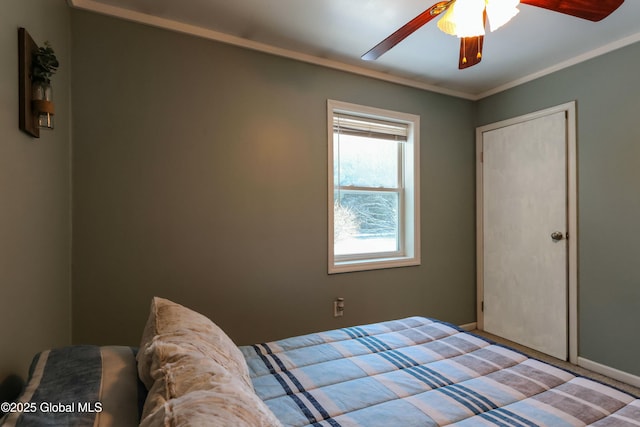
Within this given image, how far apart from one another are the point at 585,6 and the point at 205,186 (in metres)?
2.19

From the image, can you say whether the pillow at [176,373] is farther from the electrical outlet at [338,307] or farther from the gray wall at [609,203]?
the gray wall at [609,203]

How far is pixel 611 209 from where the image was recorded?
2463 mm

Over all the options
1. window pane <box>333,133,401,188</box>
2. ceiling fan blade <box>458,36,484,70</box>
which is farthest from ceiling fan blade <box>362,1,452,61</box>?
window pane <box>333,133,401,188</box>

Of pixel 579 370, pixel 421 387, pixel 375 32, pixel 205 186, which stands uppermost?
pixel 375 32

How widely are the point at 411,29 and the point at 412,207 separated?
184cm

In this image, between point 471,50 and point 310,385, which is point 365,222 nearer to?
point 471,50

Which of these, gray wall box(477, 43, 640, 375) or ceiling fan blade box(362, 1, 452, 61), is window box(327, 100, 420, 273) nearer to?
ceiling fan blade box(362, 1, 452, 61)

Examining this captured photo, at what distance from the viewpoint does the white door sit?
277 cm

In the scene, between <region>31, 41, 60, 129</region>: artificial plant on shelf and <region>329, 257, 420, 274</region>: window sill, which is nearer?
<region>31, 41, 60, 129</region>: artificial plant on shelf

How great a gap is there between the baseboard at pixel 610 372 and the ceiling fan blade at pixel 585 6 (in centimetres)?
246

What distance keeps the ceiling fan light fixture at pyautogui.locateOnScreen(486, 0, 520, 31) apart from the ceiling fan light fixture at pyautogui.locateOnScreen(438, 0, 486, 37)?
0.03 meters

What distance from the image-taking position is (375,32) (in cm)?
229

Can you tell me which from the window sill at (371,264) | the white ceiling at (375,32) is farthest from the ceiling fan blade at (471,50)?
the window sill at (371,264)

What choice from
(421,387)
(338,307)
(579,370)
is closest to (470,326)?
(579,370)
